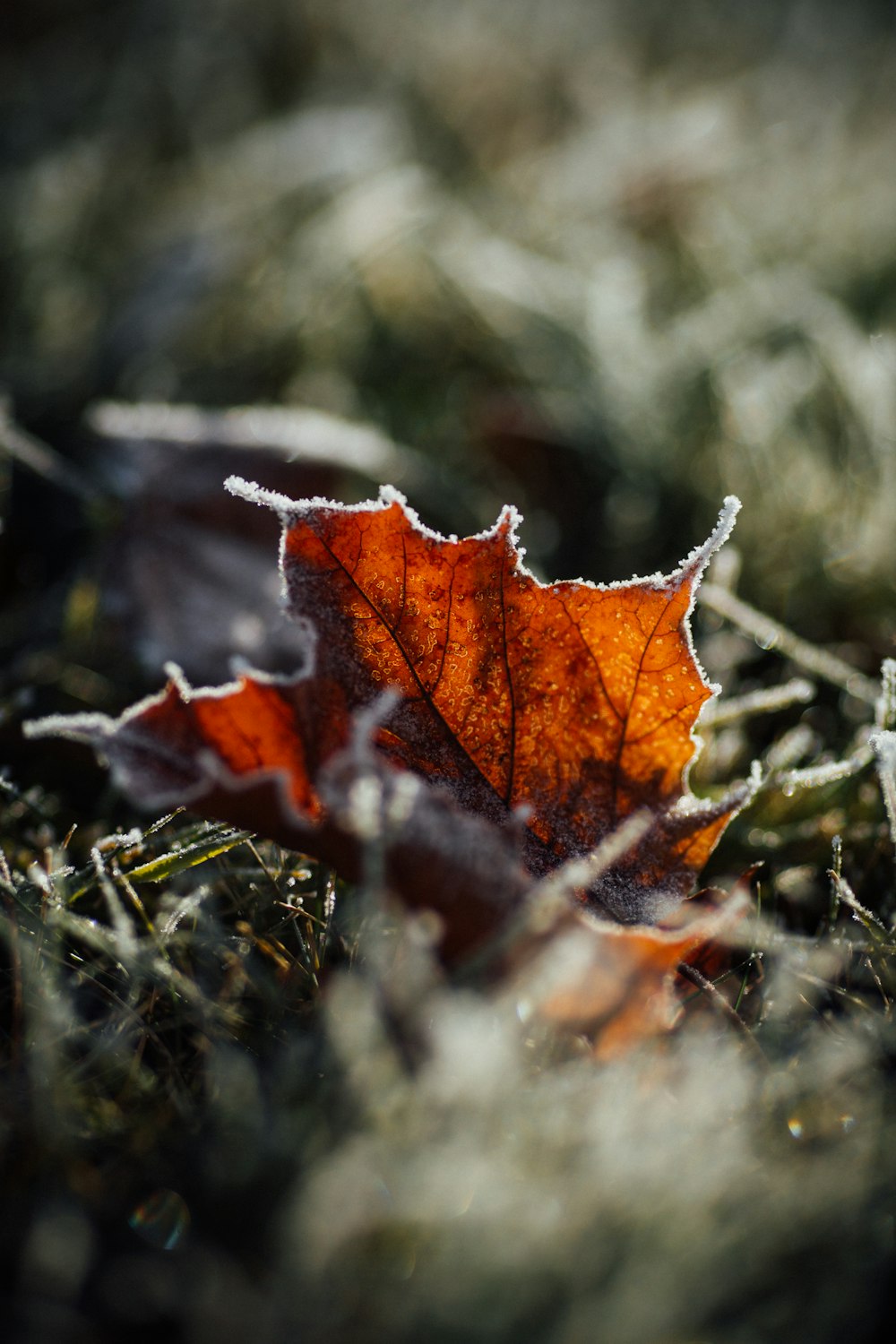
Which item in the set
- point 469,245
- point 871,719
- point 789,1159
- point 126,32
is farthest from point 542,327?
point 126,32

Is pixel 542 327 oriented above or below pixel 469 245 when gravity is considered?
below

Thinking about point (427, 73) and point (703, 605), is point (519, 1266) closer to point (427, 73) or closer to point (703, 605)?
point (703, 605)

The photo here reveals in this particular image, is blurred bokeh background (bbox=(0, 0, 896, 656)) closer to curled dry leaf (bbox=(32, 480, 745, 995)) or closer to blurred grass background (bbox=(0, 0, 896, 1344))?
blurred grass background (bbox=(0, 0, 896, 1344))

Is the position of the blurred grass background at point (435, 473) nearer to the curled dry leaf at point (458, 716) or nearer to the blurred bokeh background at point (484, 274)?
the blurred bokeh background at point (484, 274)

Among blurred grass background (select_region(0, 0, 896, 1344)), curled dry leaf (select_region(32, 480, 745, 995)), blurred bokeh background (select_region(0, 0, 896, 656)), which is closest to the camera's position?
blurred grass background (select_region(0, 0, 896, 1344))

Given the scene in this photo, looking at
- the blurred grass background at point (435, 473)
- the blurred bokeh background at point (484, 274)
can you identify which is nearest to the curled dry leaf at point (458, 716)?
the blurred grass background at point (435, 473)

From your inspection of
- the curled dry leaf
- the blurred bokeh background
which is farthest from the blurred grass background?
the curled dry leaf

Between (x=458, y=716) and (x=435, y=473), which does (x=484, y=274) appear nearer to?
(x=435, y=473)
